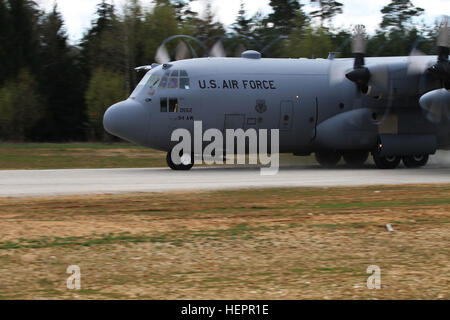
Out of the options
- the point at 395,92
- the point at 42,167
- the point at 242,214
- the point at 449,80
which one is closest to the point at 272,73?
the point at 395,92

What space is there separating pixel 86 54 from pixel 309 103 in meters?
43.2

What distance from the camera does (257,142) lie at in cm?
2228

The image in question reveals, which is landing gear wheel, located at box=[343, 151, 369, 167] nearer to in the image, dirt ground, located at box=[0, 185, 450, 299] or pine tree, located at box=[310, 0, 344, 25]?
dirt ground, located at box=[0, 185, 450, 299]

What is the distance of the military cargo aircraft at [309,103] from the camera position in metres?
21.1

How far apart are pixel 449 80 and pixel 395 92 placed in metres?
1.97

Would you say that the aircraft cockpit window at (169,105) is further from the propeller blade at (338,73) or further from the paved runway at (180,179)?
the propeller blade at (338,73)

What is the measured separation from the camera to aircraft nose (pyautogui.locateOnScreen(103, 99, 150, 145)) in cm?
2083

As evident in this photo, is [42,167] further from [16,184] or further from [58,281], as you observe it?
[58,281]

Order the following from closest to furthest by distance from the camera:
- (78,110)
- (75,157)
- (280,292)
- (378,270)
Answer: (280,292) < (378,270) < (75,157) < (78,110)

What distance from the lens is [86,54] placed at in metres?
61.9

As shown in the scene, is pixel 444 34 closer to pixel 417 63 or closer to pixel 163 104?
pixel 417 63

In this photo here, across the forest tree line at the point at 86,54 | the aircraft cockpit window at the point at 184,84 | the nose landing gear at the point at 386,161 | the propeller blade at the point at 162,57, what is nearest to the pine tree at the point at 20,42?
the forest tree line at the point at 86,54

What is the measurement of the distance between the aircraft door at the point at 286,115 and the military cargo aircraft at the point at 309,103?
4 cm

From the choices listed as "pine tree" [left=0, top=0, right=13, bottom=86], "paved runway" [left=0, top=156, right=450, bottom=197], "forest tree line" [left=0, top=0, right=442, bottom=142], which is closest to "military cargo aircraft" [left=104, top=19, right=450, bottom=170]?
"paved runway" [left=0, top=156, right=450, bottom=197]
